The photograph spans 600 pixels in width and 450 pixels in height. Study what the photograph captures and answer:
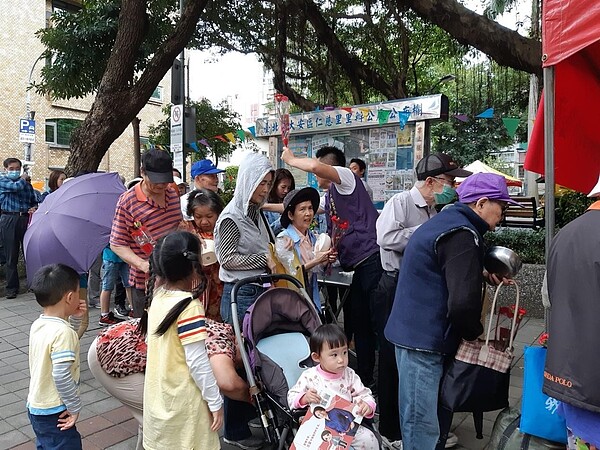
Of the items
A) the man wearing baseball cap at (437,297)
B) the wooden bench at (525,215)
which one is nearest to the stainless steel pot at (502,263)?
the man wearing baseball cap at (437,297)

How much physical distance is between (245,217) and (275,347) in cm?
85

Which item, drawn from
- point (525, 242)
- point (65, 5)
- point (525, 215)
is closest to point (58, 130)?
point (65, 5)

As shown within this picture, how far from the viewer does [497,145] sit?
78.2 feet

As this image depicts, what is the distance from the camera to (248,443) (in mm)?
3078

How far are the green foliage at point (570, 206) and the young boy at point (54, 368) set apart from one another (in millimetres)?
6363

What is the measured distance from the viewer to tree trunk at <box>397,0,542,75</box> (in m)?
7.06

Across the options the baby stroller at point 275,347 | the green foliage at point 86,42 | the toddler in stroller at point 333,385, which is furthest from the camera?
the green foliage at point 86,42

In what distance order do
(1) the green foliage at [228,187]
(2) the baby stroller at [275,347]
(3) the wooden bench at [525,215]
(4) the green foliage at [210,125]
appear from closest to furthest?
1. (2) the baby stroller at [275,347]
2. (3) the wooden bench at [525,215]
3. (1) the green foliage at [228,187]
4. (4) the green foliage at [210,125]

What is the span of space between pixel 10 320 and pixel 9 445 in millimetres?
3157

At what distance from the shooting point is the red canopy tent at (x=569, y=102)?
2.10 meters

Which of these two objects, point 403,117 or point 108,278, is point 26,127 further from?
point 403,117

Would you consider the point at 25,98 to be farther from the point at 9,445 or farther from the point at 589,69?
the point at 589,69

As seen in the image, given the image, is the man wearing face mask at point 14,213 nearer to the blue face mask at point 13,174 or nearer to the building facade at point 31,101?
the blue face mask at point 13,174

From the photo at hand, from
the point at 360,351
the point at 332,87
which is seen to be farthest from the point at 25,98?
the point at 360,351
